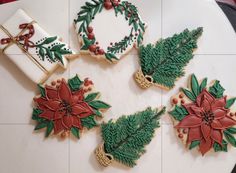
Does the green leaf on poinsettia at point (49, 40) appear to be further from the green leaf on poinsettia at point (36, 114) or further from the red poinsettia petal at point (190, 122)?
the red poinsettia petal at point (190, 122)

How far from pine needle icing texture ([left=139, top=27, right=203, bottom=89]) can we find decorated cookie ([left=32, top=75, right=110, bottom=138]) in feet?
0.82

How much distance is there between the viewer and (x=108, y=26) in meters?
1.38

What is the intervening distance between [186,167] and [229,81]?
427mm

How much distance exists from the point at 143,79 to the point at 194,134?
328mm

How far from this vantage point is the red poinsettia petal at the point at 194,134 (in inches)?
54.7

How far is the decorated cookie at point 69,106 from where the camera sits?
4.52ft

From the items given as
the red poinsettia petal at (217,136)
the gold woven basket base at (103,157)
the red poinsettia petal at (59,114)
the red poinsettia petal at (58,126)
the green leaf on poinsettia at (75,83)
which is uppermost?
the green leaf on poinsettia at (75,83)

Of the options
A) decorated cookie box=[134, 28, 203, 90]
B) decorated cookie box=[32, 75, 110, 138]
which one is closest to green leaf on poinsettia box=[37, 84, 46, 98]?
decorated cookie box=[32, 75, 110, 138]

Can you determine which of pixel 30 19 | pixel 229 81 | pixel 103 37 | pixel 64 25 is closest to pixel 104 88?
pixel 103 37

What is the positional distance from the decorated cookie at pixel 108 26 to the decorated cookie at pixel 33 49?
0.33 ft

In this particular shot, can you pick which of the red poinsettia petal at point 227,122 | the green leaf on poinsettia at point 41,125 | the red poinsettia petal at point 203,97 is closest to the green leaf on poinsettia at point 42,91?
the green leaf on poinsettia at point 41,125

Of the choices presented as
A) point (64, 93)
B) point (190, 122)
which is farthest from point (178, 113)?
point (64, 93)

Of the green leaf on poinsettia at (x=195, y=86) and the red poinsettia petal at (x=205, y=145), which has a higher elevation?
the green leaf on poinsettia at (x=195, y=86)

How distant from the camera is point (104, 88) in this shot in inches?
Result: 55.4
